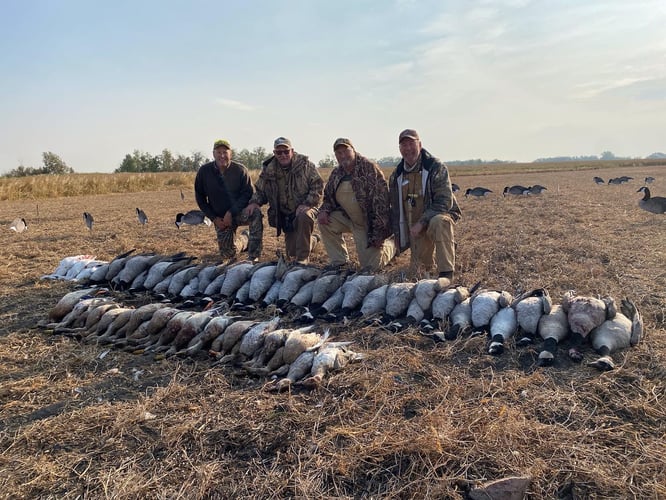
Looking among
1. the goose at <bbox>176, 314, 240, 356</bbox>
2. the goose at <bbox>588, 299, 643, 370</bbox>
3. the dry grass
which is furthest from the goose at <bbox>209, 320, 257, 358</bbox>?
the goose at <bbox>588, 299, 643, 370</bbox>

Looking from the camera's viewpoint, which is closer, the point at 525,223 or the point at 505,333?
the point at 505,333

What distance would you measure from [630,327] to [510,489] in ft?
7.50

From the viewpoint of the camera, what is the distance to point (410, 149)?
6340 mm

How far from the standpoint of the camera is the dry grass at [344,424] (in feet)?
8.50

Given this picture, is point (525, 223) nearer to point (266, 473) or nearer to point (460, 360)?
point (460, 360)

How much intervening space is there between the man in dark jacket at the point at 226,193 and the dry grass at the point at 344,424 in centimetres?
340

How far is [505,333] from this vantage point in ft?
13.8

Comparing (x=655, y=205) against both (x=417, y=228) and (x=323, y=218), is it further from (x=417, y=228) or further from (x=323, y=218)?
(x=323, y=218)

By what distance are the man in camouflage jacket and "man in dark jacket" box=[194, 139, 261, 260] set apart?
1485mm

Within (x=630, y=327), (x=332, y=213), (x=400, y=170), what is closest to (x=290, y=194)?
(x=332, y=213)

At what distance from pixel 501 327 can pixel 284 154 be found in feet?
14.3

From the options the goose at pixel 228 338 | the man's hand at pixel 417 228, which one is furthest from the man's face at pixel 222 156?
the goose at pixel 228 338

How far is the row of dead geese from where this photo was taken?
4.03 meters

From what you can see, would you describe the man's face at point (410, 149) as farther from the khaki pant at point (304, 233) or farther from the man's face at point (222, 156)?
the man's face at point (222, 156)
